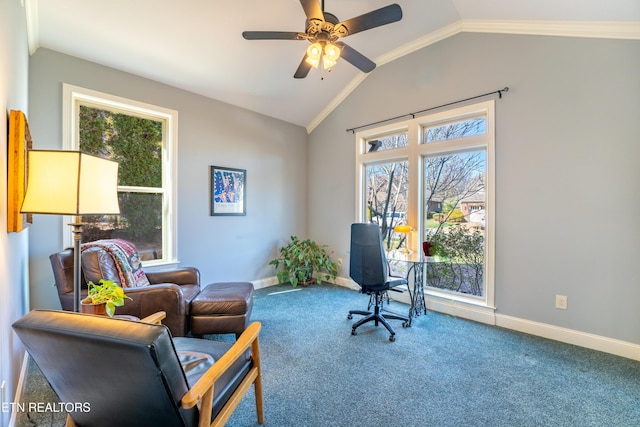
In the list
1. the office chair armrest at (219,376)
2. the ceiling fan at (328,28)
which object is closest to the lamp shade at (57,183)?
the office chair armrest at (219,376)

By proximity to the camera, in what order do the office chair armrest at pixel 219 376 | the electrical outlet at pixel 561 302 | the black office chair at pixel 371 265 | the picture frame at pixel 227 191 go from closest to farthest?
1. the office chair armrest at pixel 219 376
2. the electrical outlet at pixel 561 302
3. the black office chair at pixel 371 265
4. the picture frame at pixel 227 191

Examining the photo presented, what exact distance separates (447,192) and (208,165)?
3.04 metres

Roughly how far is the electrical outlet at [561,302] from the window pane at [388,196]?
5.62 ft

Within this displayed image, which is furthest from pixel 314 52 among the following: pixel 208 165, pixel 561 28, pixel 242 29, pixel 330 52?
pixel 561 28

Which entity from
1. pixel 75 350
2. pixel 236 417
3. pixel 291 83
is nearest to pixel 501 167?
pixel 291 83

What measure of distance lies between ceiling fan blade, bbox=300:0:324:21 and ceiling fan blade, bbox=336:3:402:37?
0.17 meters

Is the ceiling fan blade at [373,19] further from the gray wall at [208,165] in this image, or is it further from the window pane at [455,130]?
the gray wall at [208,165]

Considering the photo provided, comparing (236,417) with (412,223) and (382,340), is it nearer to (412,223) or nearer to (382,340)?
(382,340)

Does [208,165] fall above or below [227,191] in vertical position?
above

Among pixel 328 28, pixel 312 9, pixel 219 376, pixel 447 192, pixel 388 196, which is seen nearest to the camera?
pixel 219 376

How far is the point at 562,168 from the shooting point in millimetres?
2613

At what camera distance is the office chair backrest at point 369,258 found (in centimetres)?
273

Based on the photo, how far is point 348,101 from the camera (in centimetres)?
435

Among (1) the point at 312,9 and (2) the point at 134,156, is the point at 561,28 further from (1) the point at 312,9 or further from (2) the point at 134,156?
(2) the point at 134,156
